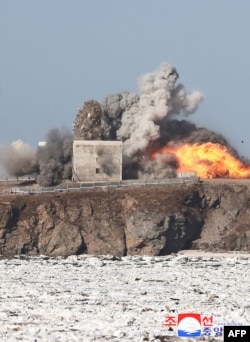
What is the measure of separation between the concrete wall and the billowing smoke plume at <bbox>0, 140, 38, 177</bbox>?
642 centimetres

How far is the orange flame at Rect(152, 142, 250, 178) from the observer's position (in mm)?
127562

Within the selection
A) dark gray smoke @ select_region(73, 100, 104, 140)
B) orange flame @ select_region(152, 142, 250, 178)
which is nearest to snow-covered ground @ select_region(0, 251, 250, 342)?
orange flame @ select_region(152, 142, 250, 178)

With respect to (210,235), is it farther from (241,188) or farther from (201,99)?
(201,99)

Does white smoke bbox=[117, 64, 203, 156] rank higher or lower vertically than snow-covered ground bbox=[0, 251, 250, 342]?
higher

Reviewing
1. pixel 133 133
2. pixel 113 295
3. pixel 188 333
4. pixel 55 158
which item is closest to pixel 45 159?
pixel 55 158

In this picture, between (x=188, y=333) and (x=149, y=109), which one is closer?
(x=188, y=333)

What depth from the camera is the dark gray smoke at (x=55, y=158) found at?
121 metres

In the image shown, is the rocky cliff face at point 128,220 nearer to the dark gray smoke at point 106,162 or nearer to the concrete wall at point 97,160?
the concrete wall at point 97,160

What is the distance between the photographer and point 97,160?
122 meters

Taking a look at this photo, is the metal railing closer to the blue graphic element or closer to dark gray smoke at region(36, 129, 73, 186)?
dark gray smoke at region(36, 129, 73, 186)

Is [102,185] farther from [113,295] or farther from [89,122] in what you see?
[113,295]

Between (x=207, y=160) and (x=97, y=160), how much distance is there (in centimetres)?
1388

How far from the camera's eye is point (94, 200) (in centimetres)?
11562

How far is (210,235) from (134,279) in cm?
3440
